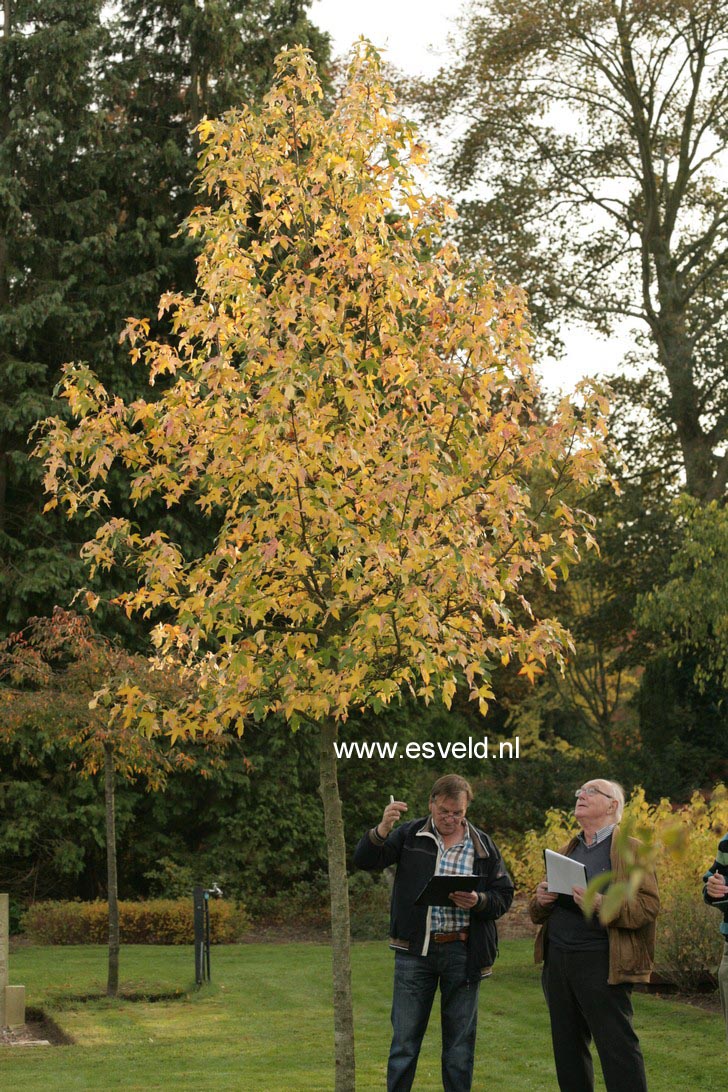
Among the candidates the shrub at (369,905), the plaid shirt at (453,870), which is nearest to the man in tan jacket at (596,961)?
the plaid shirt at (453,870)

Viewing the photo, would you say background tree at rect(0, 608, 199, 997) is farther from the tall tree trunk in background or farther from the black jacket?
the tall tree trunk in background

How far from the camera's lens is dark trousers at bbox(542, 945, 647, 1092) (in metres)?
5.54

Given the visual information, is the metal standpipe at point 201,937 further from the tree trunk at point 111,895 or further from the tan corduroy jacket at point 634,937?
the tan corduroy jacket at point 634,937

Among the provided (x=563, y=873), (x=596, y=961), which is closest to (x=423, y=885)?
(x=563, y=873)

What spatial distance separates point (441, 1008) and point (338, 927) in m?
1.27

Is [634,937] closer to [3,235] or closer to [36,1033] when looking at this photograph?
[36,1033]

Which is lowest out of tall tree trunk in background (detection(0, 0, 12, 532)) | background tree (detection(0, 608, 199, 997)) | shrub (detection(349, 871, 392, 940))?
shrub (detection(349, 871, 392, 940))

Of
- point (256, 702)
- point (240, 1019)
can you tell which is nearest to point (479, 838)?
point (256, 702)

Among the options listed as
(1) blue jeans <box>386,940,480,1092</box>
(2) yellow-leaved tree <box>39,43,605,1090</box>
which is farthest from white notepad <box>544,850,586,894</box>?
(2) yellow-leaved tree <box>39,43,605,1090</box>

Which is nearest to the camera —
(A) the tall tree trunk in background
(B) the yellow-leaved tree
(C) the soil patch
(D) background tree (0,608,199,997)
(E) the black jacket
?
(E) the black jacket

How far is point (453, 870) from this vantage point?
5.95 metres

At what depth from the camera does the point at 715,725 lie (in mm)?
21844

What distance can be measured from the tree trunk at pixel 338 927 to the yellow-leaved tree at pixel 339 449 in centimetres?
1

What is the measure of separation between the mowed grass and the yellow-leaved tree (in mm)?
1730
